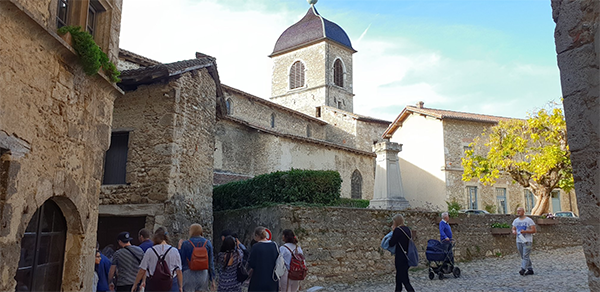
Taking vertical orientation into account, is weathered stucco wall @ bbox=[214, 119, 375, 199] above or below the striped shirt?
above

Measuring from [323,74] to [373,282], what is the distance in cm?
3071

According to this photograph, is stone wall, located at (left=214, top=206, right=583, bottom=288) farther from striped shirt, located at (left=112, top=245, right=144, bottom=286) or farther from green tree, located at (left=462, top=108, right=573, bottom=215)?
green tree, located at (left=462, top=108, right=573, bottom=215)

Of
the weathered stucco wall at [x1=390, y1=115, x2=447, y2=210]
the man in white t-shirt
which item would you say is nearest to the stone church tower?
the weathered stucco wall at [x1=390, y1=115, x2=447, y2=210]

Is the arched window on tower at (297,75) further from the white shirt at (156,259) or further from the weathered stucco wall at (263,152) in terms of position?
the white shirt at (156,259)

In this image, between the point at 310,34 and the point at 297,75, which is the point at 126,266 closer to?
the point at 297,75

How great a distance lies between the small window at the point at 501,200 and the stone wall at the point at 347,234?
13.9 m

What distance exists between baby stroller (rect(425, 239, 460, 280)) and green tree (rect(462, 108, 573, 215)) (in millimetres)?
9708

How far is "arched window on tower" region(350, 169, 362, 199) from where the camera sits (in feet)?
83.8

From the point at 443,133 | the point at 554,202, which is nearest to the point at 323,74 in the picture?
the point at 443,133

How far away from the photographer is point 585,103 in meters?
2.88

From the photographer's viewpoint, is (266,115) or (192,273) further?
(266,115)

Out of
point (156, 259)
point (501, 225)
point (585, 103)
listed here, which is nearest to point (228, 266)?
point (156, 259)

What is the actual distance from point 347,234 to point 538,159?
38.7 ft

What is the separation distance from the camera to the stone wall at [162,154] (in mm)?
9742
